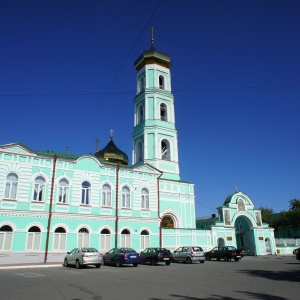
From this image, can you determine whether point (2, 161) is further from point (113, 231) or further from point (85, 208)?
point (113, 231)

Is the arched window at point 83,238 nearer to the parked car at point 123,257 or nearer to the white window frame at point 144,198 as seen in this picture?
the parked car at point 123,257

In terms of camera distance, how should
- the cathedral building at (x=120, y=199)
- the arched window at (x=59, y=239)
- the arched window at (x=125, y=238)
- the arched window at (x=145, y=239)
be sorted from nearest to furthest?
the cathedral building at (x=120, y=199) < the arched window at (x=59, y=239) < the arched window at (x=125, y=238) < the arched window at (x=145, y=239)

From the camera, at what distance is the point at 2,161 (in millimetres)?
23516

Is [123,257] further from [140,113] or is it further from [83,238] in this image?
[140,113]

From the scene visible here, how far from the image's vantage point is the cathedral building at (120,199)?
23.5m

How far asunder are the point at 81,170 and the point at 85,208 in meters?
3.31

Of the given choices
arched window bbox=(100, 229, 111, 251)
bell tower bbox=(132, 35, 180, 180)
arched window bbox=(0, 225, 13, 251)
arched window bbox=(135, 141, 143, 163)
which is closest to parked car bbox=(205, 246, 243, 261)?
bell tower bbox=(132, 35, 180, 180)

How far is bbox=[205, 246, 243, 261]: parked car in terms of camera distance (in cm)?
2730

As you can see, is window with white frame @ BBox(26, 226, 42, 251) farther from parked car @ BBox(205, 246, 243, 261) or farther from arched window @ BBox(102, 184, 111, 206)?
parked car @ BBox(205, 246, 243, 261)

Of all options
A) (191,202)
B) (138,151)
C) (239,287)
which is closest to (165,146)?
(138,151)

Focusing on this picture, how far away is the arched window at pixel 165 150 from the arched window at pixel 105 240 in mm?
12019

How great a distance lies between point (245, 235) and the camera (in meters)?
38.9

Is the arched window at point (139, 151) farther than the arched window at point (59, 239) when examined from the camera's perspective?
Yes

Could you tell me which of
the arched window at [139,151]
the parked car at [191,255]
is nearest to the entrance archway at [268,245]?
the parked car at [191,255]
